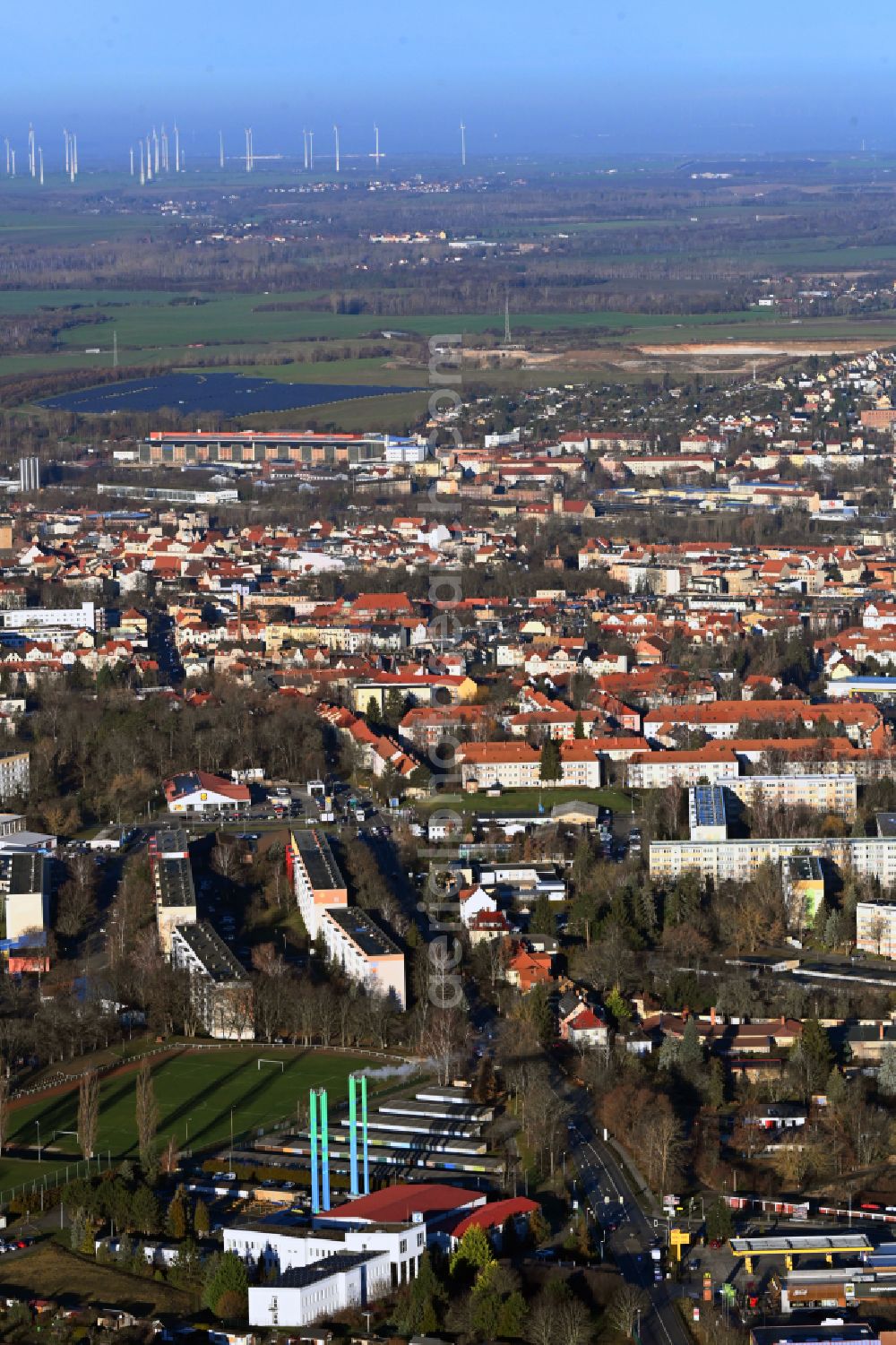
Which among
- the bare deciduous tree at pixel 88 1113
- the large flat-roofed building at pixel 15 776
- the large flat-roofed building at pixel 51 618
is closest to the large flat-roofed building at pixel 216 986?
the bare deciduous tree at pixel 88 1113

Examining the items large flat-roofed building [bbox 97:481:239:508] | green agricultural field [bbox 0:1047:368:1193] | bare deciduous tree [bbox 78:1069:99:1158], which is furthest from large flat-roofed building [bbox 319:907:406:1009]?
large flat-roofed building [bbox 97:481:239:508]

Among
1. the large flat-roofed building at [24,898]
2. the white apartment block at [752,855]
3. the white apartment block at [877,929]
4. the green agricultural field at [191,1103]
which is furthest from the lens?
the white apartment block at [752,855]

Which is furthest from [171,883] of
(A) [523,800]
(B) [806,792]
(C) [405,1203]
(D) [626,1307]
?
(D) [626,1307]

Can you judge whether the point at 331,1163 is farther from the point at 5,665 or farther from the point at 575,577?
the point at 575,577

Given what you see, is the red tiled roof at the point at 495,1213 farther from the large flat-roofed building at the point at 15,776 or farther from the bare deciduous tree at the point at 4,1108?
the large flat-roofed building at the point at 15,776

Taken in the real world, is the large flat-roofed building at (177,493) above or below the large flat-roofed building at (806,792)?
above

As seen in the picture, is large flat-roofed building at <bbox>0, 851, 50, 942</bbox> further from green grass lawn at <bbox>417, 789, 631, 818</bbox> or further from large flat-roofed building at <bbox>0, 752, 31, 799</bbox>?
green grass lawn at <bbox>417, 789, 631, 818</bbox>
